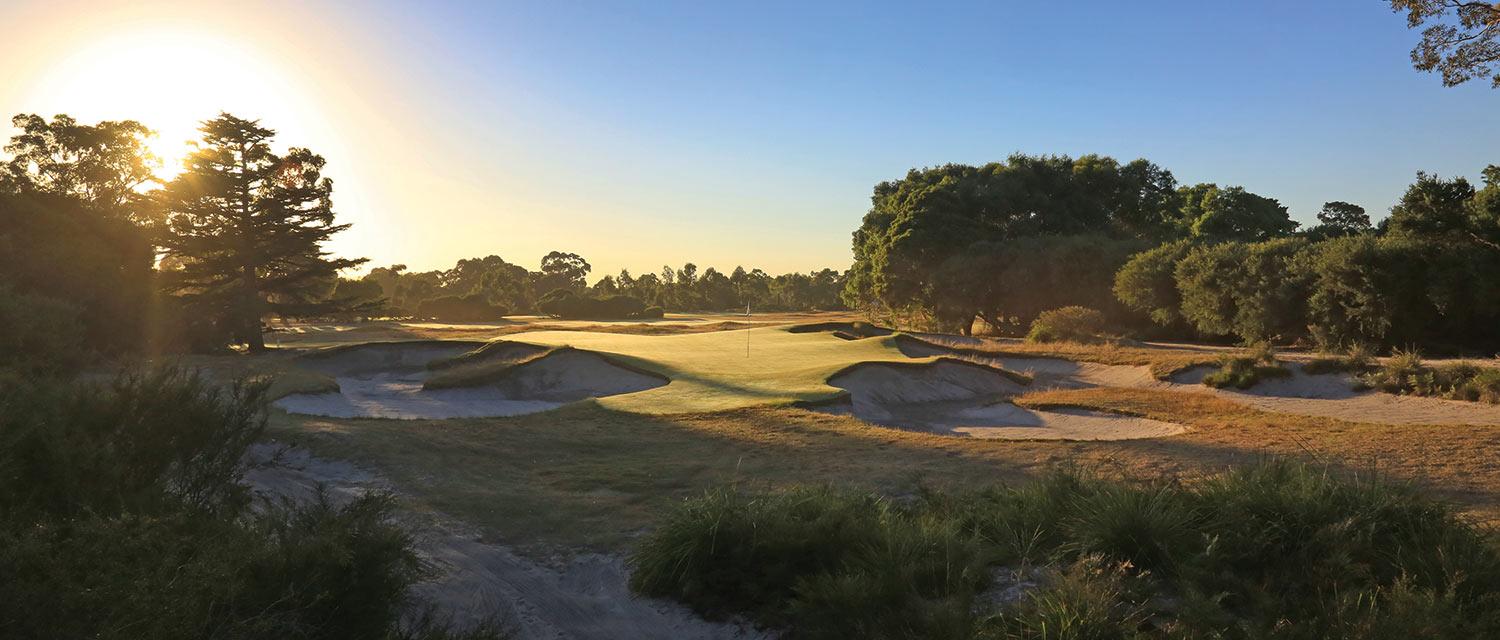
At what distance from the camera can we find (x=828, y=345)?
37875 millimetres

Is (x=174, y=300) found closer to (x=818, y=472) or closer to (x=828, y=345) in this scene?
(x=828, y=345)

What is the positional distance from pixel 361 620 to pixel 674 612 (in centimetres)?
266

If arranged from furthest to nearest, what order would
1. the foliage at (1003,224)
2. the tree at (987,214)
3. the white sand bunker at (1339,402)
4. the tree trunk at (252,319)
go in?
the tree at (987,214) < the foliage at (1003,224) < the tree trunk at (252,319) < the white sand bunker at (1339,402)

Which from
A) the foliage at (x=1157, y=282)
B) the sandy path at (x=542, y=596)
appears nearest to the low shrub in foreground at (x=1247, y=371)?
the foliage at (x=1157, y=282)

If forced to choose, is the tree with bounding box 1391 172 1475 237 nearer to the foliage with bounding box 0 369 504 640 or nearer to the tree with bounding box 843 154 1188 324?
the tree with bounding box 843 154 1188 324

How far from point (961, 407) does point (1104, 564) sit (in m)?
17.5

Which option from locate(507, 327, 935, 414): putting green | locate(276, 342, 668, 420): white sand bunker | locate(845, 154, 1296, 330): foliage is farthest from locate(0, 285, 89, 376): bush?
locate(845, 154, 1296, 330): foliage

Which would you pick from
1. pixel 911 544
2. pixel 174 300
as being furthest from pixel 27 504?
pixel 174 300

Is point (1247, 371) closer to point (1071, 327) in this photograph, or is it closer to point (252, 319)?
point (1071, 327)

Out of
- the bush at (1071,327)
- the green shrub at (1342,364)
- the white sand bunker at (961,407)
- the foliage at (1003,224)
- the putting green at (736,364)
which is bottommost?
the white sand bunker at (961,407)

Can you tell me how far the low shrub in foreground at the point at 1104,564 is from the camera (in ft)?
18.4

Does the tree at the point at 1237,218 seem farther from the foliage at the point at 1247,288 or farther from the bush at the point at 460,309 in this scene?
the bush at the point at 460,309

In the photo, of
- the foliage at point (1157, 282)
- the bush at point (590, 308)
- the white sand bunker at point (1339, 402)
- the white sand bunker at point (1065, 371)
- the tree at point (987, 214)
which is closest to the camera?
the white sand bunker at point (1339, 402)

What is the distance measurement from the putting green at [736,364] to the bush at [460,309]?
4201 cm
